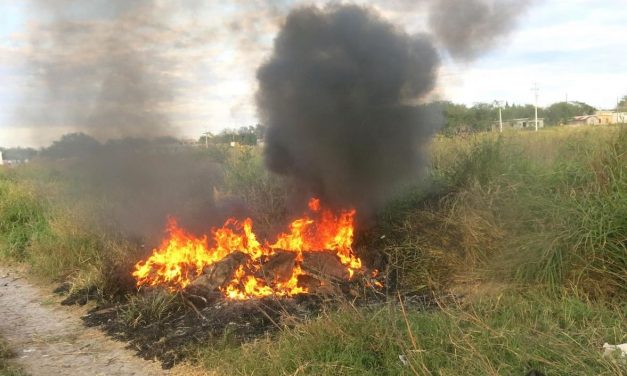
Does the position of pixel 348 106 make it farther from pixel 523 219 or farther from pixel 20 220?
pixel 20 220

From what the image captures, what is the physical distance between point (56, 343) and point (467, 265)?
4.95m

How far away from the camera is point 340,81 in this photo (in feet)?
25.0

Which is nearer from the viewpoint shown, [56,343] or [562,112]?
[56,343]

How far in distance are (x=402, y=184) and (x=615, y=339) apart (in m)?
4.44

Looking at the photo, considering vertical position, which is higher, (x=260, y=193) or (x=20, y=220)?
(x=260, y=193)

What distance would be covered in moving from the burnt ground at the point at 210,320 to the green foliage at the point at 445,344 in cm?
35

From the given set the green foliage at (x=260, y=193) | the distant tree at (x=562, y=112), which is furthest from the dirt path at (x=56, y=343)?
the distant tree at (x=562, y=112)

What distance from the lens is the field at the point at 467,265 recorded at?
12.5 ft

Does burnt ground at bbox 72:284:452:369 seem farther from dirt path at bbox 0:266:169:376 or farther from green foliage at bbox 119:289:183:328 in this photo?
dirt path at bbox 0:266:169:376

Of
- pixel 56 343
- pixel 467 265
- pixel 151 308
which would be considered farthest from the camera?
pixel 467 265

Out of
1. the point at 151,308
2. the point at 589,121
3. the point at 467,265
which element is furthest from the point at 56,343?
the point at 589,121

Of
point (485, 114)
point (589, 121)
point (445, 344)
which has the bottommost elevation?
point (445, 344)

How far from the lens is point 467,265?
6457 millimetres

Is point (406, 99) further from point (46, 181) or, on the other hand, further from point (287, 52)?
point (46, 181)
